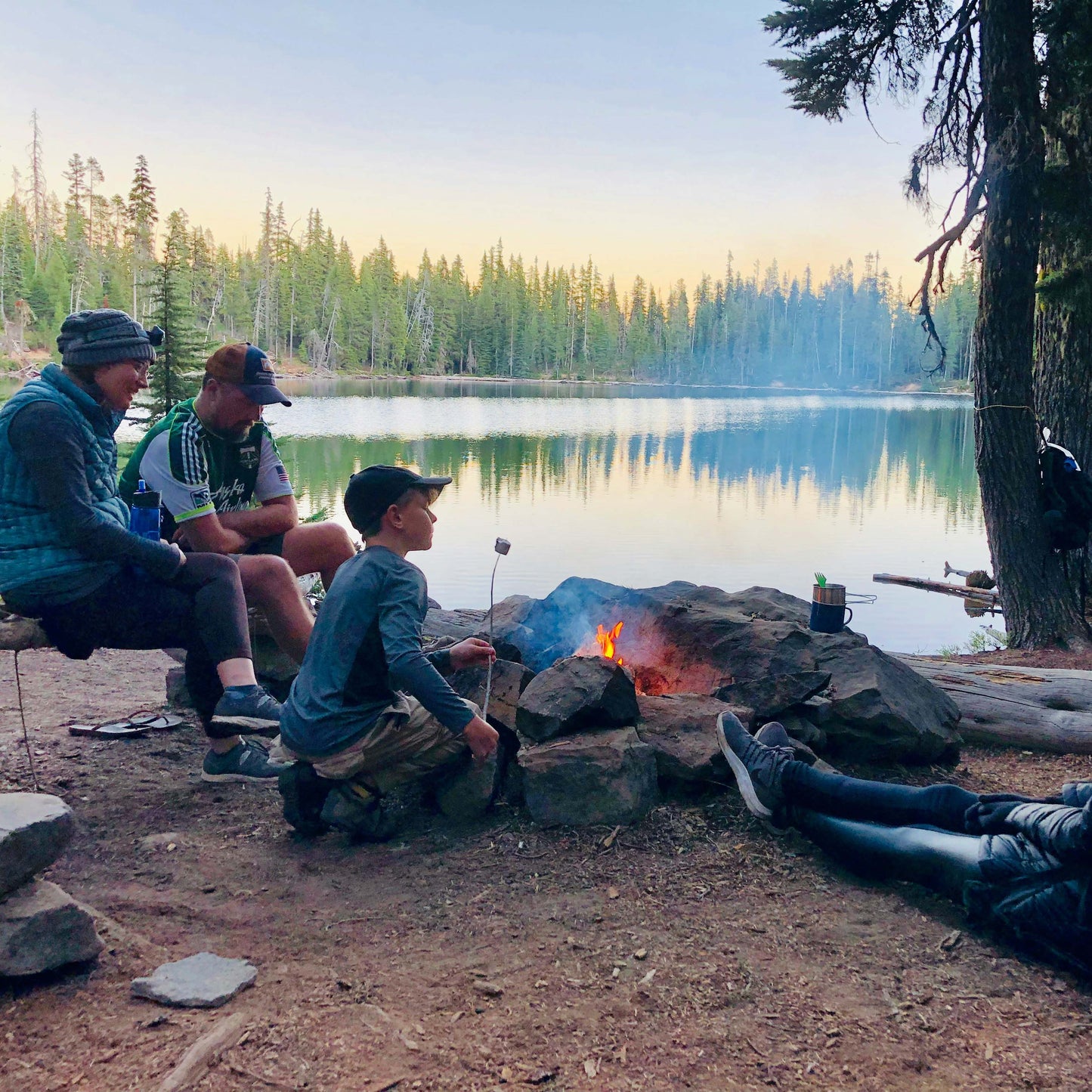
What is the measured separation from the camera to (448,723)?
3.46 m

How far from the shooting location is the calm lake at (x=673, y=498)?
44.9 feet

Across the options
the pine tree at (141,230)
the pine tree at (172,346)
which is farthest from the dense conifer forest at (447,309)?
the pine tree at (172,346)

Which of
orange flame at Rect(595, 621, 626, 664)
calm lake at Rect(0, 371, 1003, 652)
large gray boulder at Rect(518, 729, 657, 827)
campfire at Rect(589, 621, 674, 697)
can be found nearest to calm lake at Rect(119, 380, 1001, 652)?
calm lake at Rect(0, 371, 1003, 652)

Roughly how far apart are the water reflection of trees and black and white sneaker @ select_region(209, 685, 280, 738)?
41.8 feet

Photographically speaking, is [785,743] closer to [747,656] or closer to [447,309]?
[747,656]

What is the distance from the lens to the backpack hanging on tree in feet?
24.2

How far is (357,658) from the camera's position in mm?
3605

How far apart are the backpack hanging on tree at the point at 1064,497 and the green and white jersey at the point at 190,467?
6.16 meters

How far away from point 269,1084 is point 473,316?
96244 mm

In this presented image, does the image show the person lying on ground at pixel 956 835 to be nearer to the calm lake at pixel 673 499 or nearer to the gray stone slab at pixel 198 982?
the gray stone slab at pixel 198 982

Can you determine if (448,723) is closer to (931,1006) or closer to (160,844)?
(160,844)

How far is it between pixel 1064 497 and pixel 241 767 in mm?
6574

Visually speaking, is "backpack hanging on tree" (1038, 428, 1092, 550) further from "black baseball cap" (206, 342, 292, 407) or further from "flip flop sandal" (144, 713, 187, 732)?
"flip flop sandal" (144, 713, 187, 732)

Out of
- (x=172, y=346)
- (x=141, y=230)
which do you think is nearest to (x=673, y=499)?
(x=172, y=346)
